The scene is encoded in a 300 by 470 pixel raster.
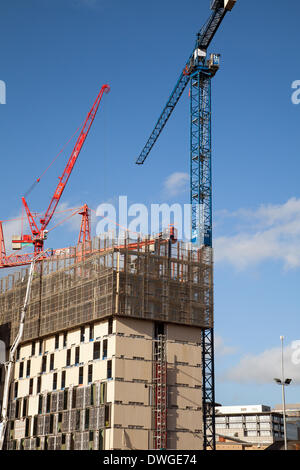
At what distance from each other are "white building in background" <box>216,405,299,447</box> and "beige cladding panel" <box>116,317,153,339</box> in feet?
266

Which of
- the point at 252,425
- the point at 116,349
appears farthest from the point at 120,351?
the point at 252,425

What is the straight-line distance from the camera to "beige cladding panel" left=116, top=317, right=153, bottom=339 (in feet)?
354

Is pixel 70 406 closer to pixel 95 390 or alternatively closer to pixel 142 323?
pixel 95 390

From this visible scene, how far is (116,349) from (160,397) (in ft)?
32.1

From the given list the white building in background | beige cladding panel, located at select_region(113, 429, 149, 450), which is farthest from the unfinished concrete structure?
the white building in background

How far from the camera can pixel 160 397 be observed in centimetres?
10731

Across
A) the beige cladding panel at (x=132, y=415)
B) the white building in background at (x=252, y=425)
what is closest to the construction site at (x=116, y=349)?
the beige cladding panel at (x=132, y=415)

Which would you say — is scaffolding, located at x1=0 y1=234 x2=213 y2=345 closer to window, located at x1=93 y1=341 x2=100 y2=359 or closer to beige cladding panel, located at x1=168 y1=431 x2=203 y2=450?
window, located at x1=93 y1=341 x2=100 y2=359

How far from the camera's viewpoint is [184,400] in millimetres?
110562

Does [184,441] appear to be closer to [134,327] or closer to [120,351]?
[120,351]

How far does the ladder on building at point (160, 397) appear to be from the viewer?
348 feet

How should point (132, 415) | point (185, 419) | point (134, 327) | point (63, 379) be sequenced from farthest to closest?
point (63, 379), point (185, 419), point (134, 327), point (132, 415)
